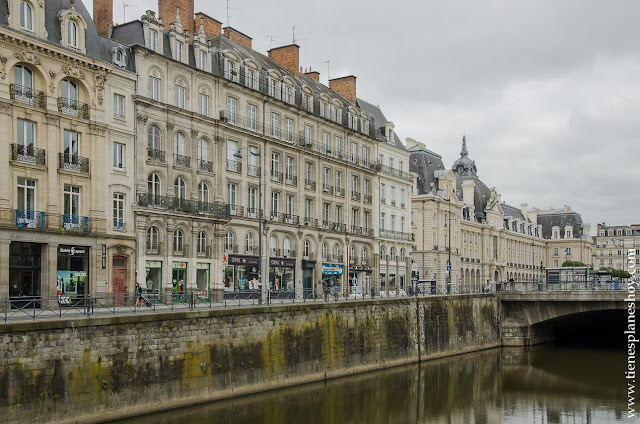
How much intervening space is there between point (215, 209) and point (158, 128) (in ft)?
21.1


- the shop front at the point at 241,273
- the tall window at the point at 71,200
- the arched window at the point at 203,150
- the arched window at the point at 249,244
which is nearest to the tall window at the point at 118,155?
the tall window at the point at 71,200

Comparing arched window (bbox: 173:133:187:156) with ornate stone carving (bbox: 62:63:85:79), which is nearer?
ornate stone carving (bbox: 62:63:85:79)

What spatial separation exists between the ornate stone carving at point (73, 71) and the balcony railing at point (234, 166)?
1270 centimetres

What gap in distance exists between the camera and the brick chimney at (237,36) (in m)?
54.3

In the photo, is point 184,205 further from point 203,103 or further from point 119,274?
point 203,103

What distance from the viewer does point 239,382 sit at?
3142cm

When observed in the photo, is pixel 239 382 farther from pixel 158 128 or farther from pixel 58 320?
pixel 158 128

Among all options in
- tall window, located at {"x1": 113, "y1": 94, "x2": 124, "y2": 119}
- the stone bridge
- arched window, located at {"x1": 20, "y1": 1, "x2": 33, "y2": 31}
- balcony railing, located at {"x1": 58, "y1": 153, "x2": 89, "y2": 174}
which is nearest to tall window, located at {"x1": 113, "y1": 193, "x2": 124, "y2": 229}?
balcony railing, located at {"x1": 58, "y1": 153, "x2": 89, "y2": 174}

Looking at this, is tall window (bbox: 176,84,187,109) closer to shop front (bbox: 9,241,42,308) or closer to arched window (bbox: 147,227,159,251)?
arched window (bbox: 147,227,159,251)

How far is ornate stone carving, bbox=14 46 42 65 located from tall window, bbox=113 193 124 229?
26.4ft

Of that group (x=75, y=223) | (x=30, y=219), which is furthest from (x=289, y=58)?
(x=30, y=219)

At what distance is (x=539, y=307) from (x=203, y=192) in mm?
28035

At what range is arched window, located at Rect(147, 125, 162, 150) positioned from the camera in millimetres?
41375

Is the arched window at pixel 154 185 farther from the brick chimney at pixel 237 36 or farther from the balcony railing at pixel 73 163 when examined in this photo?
the brick chimney at pixel 237 36
